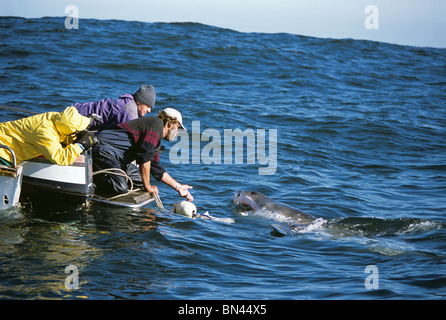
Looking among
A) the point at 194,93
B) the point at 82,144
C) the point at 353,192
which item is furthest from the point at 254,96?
the point at 82,144

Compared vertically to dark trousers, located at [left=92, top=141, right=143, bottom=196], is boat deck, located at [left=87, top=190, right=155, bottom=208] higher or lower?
lower

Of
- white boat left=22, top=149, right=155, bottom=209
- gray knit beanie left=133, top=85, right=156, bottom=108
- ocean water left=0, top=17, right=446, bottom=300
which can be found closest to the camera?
ocean water left=0, top=17, right=446, bottom=300

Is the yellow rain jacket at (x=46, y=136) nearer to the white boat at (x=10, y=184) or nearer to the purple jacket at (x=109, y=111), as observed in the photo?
the white boat at (x=10, y=184)

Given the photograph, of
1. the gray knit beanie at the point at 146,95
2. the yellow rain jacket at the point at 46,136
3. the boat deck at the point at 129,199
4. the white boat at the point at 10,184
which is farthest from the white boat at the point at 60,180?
the gray knit beanie at the point at 146,95

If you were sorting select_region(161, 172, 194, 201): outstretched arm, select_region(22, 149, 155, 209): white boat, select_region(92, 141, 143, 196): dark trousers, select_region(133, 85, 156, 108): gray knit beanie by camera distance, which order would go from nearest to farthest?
select_region(22, 149, 155, 209): white boat, select_region(92, 141, 143, 196): dark trousers, select_region(161, 172, 194, 201): outstretched arm, select_region(133, 85, 156, 108): gray knit beanie

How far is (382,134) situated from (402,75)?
1029 centimetres

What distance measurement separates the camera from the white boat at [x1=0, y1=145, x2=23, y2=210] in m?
7.17

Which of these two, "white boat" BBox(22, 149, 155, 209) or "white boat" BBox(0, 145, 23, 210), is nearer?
"white boat" BBox(0, 145, 23, 210)

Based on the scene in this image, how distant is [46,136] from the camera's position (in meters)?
7.11

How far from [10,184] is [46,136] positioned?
0.86 m

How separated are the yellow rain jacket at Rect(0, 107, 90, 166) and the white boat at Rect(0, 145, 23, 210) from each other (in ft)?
0.59

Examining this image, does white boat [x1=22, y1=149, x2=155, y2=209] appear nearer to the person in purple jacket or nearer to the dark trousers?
the dark trousers

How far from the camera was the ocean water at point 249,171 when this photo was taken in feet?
21.1

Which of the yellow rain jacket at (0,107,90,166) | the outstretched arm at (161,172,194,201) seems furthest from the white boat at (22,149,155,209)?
the outstretched arm at (161,172,194,201)
